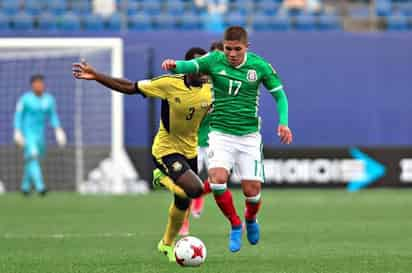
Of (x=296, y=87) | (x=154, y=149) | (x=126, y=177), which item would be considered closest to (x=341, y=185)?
(x=296, y=87)

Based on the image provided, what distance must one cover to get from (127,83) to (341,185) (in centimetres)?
1448

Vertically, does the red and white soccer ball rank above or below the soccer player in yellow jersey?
below

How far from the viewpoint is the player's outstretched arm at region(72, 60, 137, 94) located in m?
10.5

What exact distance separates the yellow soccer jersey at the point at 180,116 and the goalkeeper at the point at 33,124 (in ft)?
35.0

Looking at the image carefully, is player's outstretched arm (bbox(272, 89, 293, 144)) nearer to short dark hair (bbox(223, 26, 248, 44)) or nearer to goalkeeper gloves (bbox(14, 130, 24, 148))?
short dark hair (bbox(223, 26, 248, 44))

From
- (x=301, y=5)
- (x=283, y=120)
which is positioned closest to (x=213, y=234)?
(x=283, y=120)

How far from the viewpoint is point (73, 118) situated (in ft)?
80.8

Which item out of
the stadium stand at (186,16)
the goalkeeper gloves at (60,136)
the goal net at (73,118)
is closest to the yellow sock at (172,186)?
the goalkeeper gloves at (60,136)

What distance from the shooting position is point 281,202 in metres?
21.1

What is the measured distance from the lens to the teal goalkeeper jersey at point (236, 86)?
36.5ft

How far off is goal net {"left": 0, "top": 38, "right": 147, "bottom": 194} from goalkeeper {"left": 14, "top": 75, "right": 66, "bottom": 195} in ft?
3.77

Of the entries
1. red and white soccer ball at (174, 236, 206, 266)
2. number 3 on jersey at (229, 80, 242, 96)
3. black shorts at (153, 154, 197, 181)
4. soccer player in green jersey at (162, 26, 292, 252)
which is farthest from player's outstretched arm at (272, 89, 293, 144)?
red and white soccer ball at (174, 236, 206, 266)

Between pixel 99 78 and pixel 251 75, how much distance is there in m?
1.59

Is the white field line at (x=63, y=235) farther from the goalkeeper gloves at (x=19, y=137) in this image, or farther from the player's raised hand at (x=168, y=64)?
the goalkeeper gloves at (x=19, y=137)
